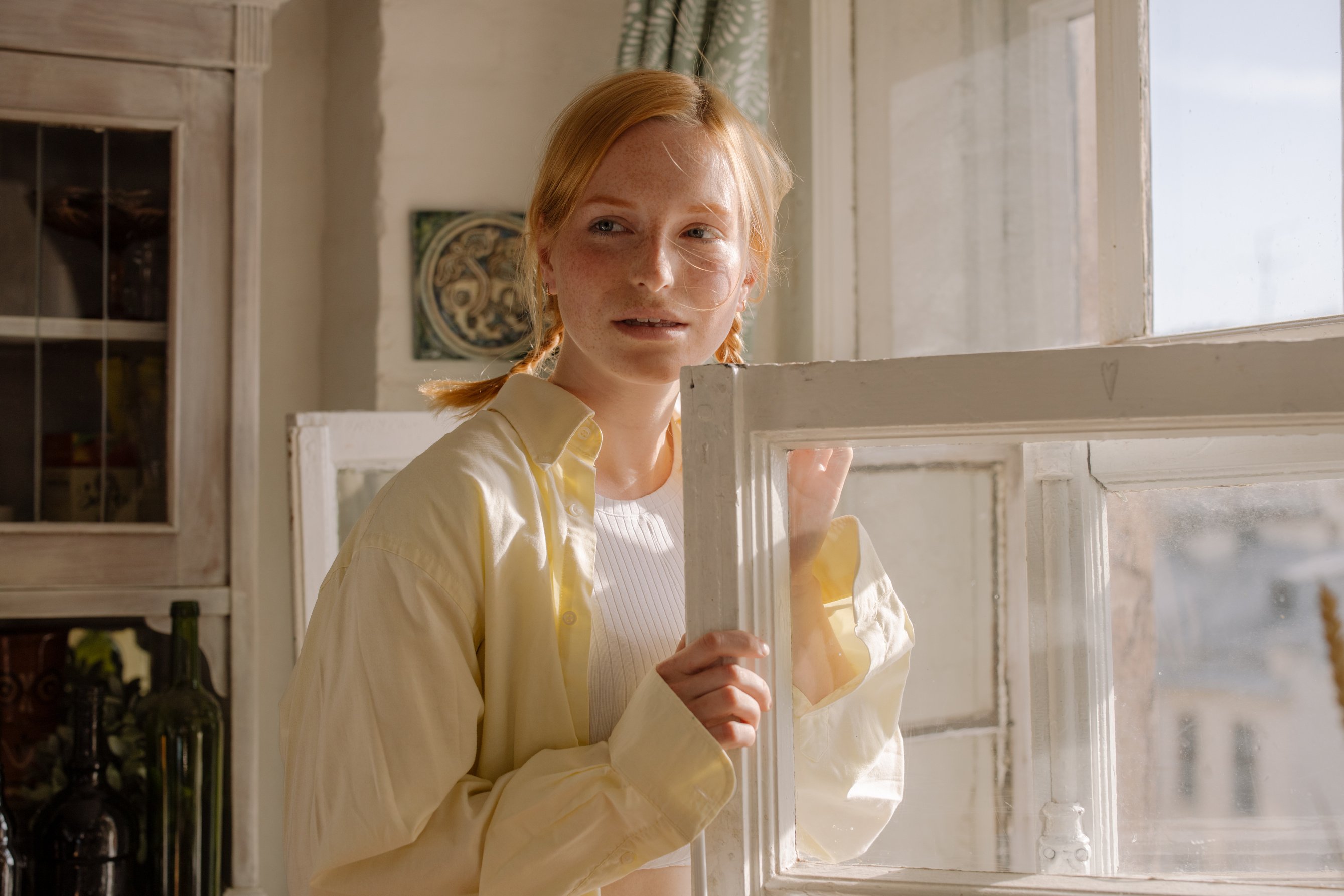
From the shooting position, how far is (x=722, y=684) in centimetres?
69

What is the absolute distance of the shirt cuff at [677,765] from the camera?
671mm

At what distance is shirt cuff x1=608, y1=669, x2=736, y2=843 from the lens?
26.4 inches

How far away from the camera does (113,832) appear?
1.49 meters

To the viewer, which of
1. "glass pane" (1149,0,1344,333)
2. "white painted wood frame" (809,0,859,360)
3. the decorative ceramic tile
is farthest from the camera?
the decorative ceramic tile

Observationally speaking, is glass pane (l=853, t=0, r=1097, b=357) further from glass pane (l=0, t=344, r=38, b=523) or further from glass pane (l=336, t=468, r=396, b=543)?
glass pane (l=0, t=344, r=38, b=523)

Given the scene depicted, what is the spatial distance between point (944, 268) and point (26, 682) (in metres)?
1.49

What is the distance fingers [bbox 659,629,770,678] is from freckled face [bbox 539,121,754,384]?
0.77 feet

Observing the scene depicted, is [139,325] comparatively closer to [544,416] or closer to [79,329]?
[79,329]

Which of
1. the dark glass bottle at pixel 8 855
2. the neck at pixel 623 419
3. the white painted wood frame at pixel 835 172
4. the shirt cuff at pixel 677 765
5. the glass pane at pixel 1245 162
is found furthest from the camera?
the white painted wood frame at pixel 835 172

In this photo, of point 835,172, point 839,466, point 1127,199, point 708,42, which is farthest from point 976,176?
point 839,466

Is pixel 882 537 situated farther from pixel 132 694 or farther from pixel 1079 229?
pixel 132 694

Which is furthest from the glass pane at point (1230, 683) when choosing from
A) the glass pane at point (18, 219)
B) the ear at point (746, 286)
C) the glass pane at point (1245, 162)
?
the glass pane at point (18, 219)

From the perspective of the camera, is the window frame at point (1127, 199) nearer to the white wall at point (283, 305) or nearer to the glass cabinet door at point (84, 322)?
the glass cabinet door at point (84, 322)

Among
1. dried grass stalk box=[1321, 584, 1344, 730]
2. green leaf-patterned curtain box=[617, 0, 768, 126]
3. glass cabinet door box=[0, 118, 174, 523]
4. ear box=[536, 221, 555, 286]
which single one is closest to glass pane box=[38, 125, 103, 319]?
glass cabinet door box=[0, 118, 174, 523]
